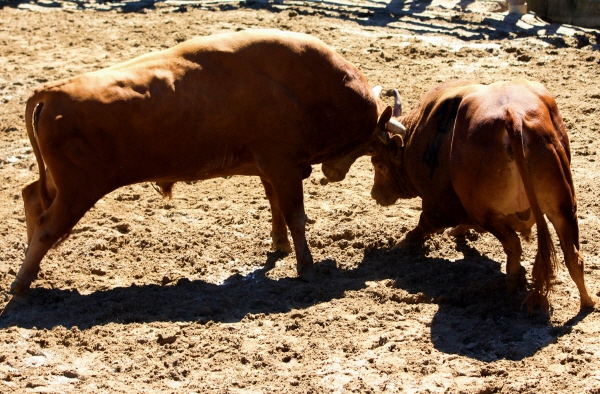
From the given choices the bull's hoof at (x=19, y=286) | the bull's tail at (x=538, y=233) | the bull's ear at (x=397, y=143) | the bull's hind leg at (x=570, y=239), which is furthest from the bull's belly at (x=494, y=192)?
the bull's hoof at (x=19, y=286)

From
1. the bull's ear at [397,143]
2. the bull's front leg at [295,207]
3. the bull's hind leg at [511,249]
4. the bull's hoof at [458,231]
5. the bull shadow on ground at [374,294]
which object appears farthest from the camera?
the bull's ear at [397,143]

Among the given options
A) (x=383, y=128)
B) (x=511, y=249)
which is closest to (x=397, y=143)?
(x=383, y=128)

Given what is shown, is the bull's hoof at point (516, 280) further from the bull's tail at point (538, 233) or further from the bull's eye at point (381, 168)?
the bull's eye at point (381, 168)

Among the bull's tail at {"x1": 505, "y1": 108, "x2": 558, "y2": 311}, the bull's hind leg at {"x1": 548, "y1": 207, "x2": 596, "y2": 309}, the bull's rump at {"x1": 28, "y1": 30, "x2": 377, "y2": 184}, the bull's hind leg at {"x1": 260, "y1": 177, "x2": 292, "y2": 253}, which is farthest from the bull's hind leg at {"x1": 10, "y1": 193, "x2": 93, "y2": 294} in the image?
the bull's hind leg at {"x1": 548, "y1": 207, "x2": 596, "y2": 309}

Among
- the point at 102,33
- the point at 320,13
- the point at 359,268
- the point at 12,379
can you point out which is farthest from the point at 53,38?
the point at 12,379

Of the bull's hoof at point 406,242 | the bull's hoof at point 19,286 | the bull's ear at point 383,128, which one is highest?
the bull's ear at point 383,128

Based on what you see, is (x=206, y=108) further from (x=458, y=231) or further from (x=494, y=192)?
(x=458, y=231)

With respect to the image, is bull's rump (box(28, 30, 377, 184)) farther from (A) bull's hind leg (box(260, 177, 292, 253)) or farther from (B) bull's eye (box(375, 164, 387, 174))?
(B) bull's eye (box(375, 164, 387, 174))

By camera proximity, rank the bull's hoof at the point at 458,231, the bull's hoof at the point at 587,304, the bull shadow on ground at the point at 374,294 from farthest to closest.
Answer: the bull's hoof at the point at 458,231 < the bull's hoof at the point at 587,304 < the bull shadow on ground at the point at 374,294

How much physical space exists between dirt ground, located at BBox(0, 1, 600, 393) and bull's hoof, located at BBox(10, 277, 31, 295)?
0.09 m

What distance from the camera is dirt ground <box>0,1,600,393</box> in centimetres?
498

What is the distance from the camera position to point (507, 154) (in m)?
5.51

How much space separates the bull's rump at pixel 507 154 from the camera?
536cm

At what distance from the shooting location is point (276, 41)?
6.43m
